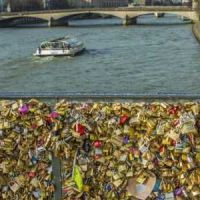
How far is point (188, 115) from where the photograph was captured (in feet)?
6.83

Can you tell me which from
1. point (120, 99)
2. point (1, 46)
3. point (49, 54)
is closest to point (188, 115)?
point (120, 99)

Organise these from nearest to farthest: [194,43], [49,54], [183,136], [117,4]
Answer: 1. [183,136]
2. [49,54]
3. [194,43]
4. [117,4]

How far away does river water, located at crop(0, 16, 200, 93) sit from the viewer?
14.2 m

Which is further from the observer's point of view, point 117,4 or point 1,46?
point 117,4

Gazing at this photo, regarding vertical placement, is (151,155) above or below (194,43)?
above

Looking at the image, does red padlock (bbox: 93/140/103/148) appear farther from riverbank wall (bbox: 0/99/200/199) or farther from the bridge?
the bridge

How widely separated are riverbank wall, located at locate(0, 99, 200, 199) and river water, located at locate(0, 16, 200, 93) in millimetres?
9101

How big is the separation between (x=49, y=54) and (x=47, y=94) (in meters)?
20.4

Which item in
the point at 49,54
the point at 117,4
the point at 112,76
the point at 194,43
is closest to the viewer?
the point at 112,76

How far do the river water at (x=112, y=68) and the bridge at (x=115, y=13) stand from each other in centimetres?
1088

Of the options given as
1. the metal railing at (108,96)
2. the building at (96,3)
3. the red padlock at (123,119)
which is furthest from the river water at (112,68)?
the building at (96,3)

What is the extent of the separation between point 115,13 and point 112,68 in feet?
79.7

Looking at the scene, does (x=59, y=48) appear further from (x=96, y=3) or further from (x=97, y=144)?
(x=96, y=3)

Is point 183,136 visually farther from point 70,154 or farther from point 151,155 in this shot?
point 70,154
